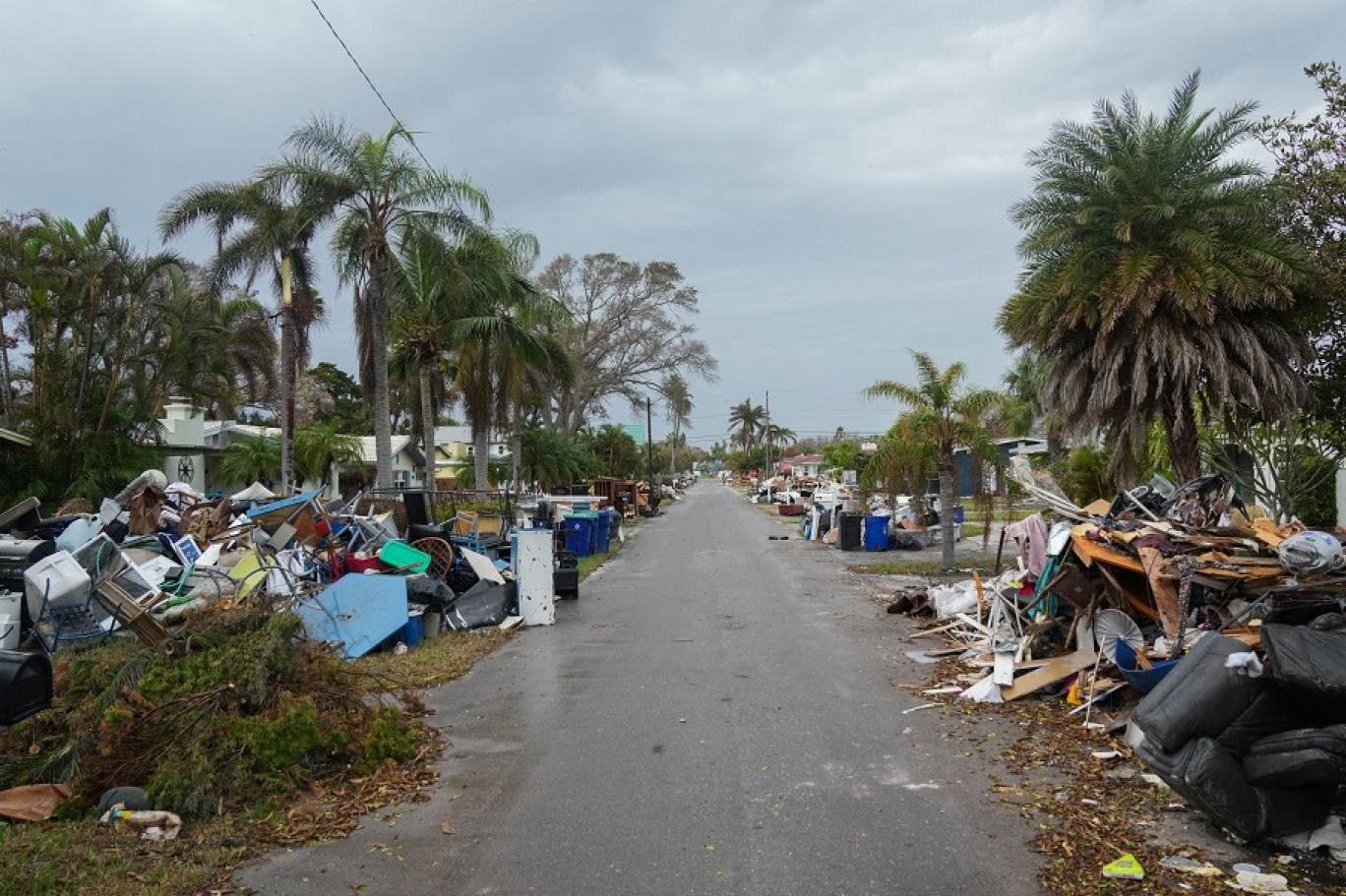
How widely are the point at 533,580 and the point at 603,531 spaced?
45.6ft

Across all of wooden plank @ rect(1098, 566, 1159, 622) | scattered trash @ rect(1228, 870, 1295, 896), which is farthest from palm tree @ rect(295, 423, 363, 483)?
scattered trash @ rect(1228, 870, 1295, 896)

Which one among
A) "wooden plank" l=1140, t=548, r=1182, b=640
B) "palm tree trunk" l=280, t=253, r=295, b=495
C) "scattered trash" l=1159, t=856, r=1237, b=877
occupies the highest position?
"palm tree trunk" l=280, t=253, r=295, b=495

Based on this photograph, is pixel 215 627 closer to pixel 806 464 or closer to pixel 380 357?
pixel 380 357

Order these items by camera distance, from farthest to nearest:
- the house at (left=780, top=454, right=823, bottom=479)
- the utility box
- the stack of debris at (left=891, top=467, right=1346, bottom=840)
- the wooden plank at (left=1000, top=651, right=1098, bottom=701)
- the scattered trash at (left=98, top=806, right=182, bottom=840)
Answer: the house at (left=780, top=454, right=823, bottom=479) < the utility box < the wooden plank at (left=1000, top=651, right=1098, bottom=701) < the scattered trash at (left=98, top=806, right=182, bottom=840) < the stack of debris at (left=891, top=467, right=1346, bottom=840)

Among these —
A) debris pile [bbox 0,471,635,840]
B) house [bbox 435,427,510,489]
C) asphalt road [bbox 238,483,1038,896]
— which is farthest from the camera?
house [bbox 435,427,510,489]

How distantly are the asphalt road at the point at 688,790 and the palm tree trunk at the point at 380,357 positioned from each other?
13488 millimetres

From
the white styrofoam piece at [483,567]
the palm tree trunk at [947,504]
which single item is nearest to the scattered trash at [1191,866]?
the white styrofoam piece at [483,567]

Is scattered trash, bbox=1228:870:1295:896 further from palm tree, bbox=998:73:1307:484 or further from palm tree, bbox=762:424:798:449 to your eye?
palm tree, bbox=762:424:798:449

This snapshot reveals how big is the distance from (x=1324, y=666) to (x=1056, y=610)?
4720 mm

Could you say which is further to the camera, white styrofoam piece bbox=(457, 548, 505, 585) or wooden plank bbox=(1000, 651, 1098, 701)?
white styrofoam piece bbox=(457, 548, 505, 585)

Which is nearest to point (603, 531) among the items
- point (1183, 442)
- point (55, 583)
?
point (1183, 442)

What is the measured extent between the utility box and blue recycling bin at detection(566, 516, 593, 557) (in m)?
11.0

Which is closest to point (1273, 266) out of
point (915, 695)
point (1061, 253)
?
point (1061, 253)

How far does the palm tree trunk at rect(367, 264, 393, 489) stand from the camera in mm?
23312
